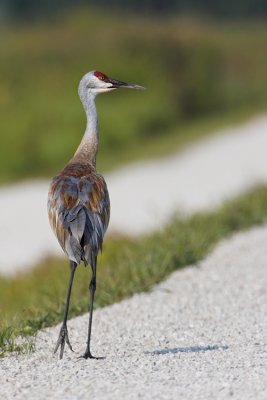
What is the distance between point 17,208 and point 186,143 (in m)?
8.28

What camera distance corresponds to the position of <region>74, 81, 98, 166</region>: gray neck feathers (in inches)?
324

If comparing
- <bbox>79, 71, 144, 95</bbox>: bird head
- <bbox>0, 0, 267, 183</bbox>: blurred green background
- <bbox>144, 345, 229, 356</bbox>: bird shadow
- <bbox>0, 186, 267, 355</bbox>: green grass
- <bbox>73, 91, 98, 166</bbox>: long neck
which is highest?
<bbox>0, 0, 267, 183</bbox>: blurred green background

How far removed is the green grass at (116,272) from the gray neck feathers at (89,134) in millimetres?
1285

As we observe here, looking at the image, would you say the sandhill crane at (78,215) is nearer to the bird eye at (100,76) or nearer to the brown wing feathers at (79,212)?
the brown wing feathers at (79,212)

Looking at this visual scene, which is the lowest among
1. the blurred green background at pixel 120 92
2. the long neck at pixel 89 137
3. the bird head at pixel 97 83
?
the long neck at pixel 89 137

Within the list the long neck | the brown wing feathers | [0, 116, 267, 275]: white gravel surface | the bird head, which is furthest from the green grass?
the bird head

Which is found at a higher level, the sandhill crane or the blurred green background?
the blurred green background

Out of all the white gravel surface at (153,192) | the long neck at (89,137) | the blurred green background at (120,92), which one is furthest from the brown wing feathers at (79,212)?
the blurred green background at (120,92)

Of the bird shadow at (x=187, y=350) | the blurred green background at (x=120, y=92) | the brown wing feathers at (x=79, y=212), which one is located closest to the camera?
the brown wing feathers at (x=79, y=212)

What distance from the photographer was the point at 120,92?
27.9 meters

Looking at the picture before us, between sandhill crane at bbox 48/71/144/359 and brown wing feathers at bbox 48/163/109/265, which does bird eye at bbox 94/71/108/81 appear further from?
brown wing feathers at bbox 48/163/109/265

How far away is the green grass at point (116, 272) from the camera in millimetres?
8727

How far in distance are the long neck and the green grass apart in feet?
4.19

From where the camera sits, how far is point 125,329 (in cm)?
832
